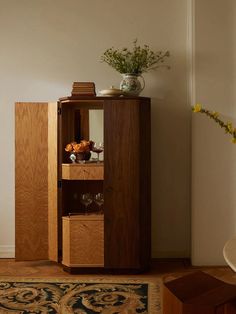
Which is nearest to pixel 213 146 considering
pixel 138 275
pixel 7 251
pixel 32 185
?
pixel 138 275

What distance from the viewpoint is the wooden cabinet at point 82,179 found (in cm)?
364

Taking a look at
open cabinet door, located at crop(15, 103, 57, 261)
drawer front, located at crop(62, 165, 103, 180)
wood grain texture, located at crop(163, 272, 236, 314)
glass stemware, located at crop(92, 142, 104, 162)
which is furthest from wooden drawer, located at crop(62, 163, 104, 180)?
wood grain texture, located at crop(163, 272, 236, 314)

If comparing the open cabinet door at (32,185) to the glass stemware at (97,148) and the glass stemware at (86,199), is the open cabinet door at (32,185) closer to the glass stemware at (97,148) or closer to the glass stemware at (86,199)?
the glass stemware at (86,199)

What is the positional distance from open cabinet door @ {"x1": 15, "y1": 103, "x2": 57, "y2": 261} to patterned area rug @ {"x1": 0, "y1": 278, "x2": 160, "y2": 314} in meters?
0.46

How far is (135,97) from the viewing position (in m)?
3.63

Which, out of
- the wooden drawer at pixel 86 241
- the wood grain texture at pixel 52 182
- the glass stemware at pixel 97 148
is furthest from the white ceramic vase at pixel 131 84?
the wooden drawer at pixel 86 241

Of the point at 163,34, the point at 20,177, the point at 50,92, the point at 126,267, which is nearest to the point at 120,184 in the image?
the point at 126,267

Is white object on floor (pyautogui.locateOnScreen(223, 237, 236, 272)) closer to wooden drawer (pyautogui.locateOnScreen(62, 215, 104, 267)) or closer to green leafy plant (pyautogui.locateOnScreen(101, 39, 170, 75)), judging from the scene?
wooden drawer (pyautogui.locateOnScreen(62, 215, 104, 267))

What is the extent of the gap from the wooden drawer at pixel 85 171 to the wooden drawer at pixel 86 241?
0.35m

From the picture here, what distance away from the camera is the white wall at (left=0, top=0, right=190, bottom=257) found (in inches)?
164

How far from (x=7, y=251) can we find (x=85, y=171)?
1312mm

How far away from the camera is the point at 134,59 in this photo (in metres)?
3.88

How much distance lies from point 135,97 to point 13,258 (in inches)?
80.7

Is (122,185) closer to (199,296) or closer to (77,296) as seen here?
(77,296)
